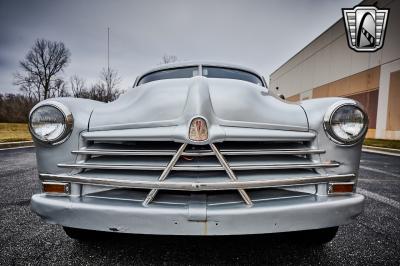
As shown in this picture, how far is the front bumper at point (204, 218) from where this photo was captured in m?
1.15

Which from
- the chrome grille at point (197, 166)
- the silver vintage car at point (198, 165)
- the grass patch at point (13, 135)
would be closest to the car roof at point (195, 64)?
the silver vintage car at point (198, 165)

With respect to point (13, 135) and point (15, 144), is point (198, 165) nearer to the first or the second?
point (15, 144)

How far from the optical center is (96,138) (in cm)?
135

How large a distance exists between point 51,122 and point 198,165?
94cm

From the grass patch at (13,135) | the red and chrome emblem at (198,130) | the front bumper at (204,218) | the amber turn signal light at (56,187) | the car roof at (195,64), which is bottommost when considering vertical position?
the grass patch at (13,135)

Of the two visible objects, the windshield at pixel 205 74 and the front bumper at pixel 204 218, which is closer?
the front bumper at pixel 204 218

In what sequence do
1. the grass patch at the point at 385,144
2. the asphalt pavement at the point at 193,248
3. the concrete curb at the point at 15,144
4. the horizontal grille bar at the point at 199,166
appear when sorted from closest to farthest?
the horizontal grille bar at the point at 199,166 < the asphalt pavement at the point at 193,248 < the concrete curb at the point at 15,144 < the grass patch at the point at 385,144

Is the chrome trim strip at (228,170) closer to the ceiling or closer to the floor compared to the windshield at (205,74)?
closer to the floor

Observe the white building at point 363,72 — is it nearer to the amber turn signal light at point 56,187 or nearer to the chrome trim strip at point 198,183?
the chrome trim strip at point 198,183

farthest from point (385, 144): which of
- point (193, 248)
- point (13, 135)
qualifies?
point (13, 135)

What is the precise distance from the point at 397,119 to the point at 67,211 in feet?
53.0

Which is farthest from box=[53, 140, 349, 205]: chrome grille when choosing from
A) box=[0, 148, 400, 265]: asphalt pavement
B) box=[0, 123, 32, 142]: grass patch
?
box=[0, 123, 32, 142]: grass patch

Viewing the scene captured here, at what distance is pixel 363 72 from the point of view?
50.7 feet

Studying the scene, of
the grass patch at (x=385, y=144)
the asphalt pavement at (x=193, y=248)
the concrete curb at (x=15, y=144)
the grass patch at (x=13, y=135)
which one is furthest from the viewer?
the grass patch at (x=13, y=135)
